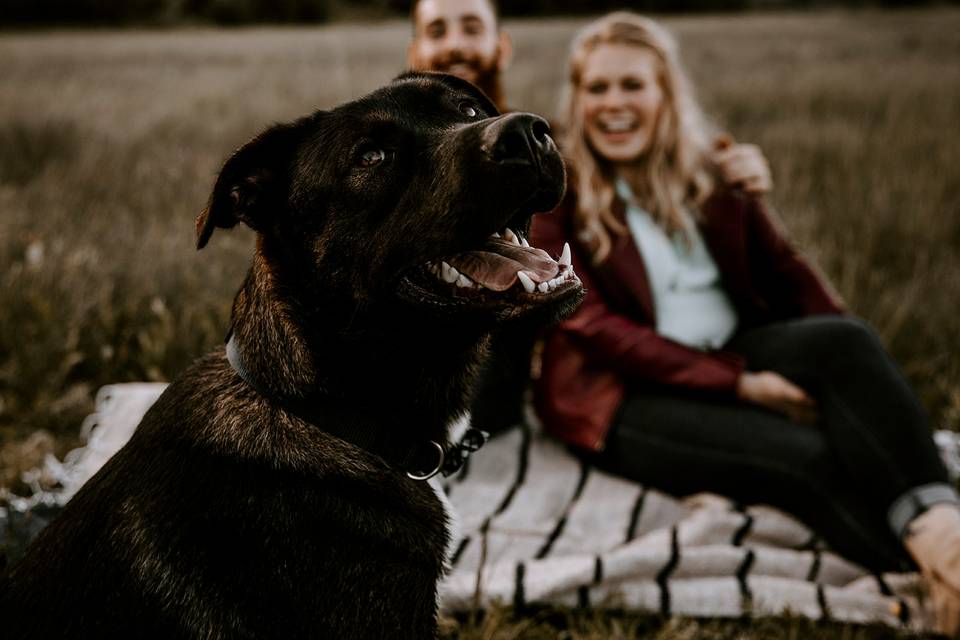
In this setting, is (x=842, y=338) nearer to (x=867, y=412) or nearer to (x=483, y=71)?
(x=867, y=412)

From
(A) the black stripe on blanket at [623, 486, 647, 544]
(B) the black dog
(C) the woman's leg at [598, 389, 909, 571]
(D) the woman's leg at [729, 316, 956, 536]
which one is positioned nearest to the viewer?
(B) the black dog

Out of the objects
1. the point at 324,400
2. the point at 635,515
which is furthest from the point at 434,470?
the point at 635,515

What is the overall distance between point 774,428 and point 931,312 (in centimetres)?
234

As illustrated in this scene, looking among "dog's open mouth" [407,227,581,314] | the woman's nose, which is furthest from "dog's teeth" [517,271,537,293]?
the woman's nose

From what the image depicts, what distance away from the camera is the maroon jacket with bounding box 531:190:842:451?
11.2 ft

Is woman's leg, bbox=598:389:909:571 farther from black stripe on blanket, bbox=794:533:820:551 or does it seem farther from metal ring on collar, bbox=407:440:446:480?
metal ring on collar, bbox=407:440:446:480

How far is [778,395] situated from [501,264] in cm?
191

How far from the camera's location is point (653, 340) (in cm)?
341

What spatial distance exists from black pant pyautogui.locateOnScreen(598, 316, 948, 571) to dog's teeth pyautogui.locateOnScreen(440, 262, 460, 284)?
5.79ft

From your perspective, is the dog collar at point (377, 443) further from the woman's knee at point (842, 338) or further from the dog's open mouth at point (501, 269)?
the woman's knee at point (842, 338)

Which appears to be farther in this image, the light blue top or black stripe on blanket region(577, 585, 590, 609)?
the light blue top

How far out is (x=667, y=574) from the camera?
9.68ft

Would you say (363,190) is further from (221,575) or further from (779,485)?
(779,485)

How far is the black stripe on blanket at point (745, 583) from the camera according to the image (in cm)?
281
